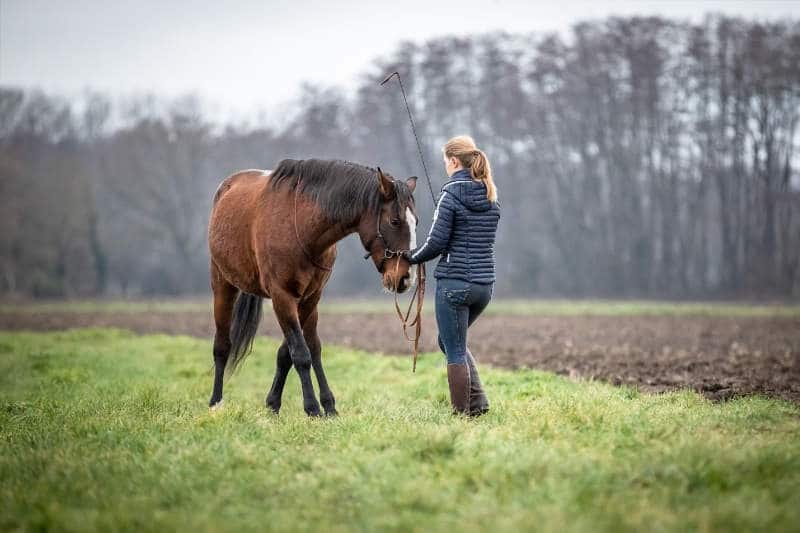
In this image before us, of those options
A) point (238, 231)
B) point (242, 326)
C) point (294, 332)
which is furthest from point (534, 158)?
point (294, 332)

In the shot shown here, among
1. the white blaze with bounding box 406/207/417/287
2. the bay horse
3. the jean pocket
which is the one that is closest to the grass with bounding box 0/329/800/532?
the bay horse

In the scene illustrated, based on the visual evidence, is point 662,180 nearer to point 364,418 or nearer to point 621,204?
point 621,204

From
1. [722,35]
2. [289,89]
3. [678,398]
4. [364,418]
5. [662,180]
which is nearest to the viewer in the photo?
[364,418]

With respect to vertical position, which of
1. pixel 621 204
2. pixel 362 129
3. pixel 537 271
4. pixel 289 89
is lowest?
pixel 537 271

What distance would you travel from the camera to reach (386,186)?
24.3ft

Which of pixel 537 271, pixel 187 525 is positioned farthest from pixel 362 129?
pixel 187 525

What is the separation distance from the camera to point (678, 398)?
830cm

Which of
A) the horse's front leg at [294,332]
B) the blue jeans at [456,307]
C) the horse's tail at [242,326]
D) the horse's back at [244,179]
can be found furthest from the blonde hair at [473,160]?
the horse's tail at [242,326]

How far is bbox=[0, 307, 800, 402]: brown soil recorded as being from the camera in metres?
11.0

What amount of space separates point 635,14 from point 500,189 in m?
12.2

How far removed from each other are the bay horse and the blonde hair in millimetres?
602

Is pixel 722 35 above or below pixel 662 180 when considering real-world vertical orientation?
→ above

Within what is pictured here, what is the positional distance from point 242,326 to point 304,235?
231cm

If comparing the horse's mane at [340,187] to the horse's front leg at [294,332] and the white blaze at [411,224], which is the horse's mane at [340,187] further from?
the horse's front leg at [294,332]
